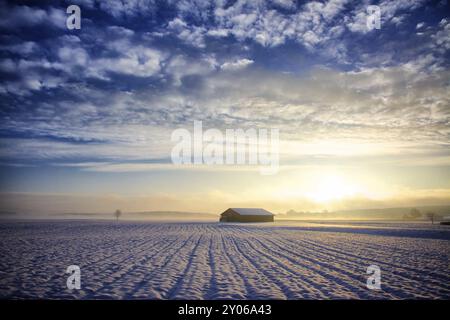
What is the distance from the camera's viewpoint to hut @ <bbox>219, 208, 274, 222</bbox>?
79625mm

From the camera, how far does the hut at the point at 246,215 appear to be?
79625 mm

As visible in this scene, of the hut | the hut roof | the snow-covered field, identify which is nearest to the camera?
the snow-covered field

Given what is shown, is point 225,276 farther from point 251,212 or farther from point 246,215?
point 251,212

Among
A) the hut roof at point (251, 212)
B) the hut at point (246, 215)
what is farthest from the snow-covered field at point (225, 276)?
the hut roof at point (251, 212)

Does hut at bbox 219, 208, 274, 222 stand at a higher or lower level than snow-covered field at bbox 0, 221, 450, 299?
lower

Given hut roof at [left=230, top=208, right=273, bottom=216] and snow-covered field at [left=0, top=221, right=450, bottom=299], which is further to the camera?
hut roof at [left=230, top=208, right=273, bottom=216]

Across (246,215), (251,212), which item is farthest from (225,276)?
(251,212)

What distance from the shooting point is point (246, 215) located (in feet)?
262

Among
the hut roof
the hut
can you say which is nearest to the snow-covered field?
the hut

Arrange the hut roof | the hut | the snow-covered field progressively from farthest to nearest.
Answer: the hut roof, the hut, the snow-covered field

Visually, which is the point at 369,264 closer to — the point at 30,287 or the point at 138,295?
the point at 138,295

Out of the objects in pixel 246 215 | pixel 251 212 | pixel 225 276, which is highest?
pixel 225 276

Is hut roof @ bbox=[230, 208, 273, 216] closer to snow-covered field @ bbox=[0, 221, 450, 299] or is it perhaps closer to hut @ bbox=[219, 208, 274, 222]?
hut @ bbox=[219, 208, 274, 222]
